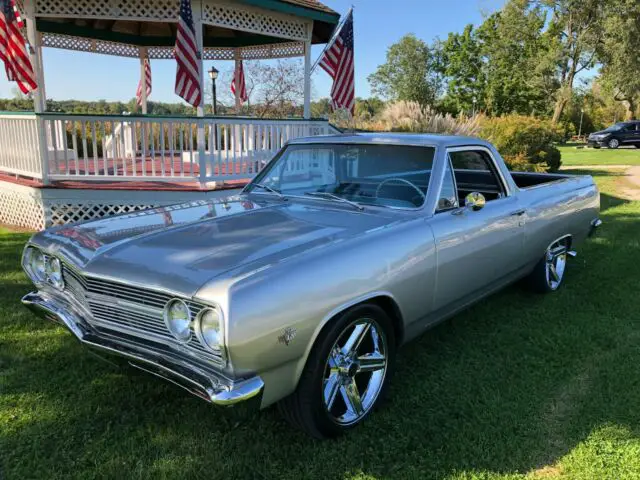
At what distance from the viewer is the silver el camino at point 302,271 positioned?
2373 millimetres

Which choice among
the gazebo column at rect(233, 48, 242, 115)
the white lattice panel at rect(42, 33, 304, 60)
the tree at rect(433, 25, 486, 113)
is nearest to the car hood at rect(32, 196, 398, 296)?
the white lattice panel at rect(42, 33, 304, 60)

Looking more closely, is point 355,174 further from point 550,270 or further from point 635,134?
point 635,134

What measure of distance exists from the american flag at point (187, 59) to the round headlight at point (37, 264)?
5835 millimetres

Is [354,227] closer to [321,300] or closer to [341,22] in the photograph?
[321,300]

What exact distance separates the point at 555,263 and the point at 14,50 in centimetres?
825

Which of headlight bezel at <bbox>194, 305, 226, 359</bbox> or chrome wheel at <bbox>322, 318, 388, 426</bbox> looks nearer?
headlight bezel at <bbox>194, 305, 226, 359</bbox>

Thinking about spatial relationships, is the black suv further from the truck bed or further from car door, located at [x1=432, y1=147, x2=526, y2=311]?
car door, located at [x1=432, y1=147, x2=526, y2=311]

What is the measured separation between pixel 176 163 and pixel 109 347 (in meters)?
10.3

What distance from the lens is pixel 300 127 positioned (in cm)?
1040

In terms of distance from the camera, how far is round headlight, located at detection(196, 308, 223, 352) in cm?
231

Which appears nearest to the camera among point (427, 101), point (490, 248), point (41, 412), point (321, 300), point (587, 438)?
point (321, 300)

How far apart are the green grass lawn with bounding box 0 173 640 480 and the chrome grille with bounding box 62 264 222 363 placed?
0.87ft

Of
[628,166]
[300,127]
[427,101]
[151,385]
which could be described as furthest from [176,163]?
[427,101]

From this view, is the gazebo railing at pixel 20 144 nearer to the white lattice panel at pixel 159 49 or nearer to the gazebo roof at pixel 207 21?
the gazebo roof at pixel 207 21
